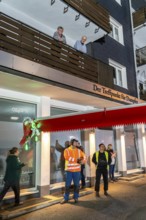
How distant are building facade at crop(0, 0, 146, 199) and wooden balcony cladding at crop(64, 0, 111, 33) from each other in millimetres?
69

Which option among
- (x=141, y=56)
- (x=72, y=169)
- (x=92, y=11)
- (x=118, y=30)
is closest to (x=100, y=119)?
(x=72, y=169)

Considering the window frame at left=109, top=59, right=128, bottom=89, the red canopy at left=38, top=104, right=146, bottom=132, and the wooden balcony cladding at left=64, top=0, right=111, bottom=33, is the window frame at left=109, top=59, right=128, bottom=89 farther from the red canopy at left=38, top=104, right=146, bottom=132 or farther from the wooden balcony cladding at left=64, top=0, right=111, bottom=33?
the red canopy at left=38, top=104, right=146, bottom=132

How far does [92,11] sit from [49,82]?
552cm

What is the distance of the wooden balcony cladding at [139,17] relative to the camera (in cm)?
1574

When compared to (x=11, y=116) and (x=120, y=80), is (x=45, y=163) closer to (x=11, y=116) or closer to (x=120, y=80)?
(x=11, y=116)

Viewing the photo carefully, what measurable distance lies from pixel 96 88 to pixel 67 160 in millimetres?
3910

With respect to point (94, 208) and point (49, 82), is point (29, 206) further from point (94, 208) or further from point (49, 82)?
point (49, 82)

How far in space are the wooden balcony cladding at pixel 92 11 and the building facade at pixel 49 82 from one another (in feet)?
0.23

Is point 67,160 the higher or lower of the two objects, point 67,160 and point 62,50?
the lower

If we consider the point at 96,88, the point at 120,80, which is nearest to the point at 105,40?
the point at 120,80

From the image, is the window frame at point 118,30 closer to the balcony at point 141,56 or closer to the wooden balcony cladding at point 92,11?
the balcony at point 141,56

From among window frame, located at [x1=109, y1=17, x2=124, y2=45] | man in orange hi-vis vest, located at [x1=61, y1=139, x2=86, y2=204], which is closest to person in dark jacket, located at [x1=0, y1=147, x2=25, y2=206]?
man in orange hi-vis vest, located at [x1=61, y1=139, x2=86, y2=204]

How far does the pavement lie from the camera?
5.64 meters

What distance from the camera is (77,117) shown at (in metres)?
5.71
